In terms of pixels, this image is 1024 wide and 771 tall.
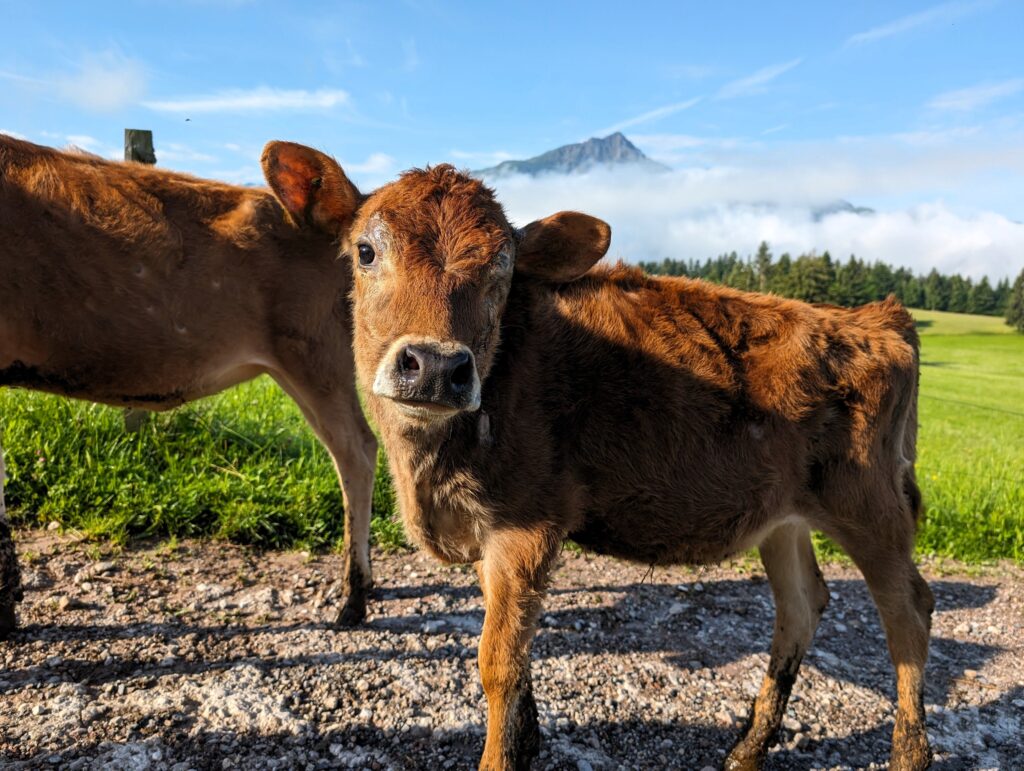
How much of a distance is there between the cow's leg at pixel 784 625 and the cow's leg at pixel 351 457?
256 cm

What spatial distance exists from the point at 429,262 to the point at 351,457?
260cm

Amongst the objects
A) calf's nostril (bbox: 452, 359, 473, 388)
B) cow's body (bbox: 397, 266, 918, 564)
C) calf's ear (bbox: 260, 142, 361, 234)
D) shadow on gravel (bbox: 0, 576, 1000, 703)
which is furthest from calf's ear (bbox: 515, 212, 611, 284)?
shadow on gravel (bbox: 0, 576, 1000, 703)

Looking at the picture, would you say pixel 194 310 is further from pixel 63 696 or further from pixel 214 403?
pixel 214 403

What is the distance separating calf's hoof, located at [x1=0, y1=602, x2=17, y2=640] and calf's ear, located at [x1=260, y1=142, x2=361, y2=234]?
2.95 metres

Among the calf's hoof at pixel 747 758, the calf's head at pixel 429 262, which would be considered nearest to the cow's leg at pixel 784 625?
the calf's hoof at pixel 747 758

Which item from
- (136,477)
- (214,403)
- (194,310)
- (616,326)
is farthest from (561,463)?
(214,403)

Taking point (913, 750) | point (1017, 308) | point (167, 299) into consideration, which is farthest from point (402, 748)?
point (1017, 308)

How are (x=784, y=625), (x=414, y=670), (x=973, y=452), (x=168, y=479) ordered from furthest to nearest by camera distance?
(x=973, y=452) < (x=168, y=479) < (x=414, y=670) < (x=784, y=625)

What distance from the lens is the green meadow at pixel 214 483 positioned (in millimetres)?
5730

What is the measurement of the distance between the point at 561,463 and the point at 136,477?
14.8 feet

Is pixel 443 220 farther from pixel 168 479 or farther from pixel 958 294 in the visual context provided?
pixel 958 294

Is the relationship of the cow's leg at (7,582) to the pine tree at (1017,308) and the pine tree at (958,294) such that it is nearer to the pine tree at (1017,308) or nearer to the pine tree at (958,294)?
the pine tree at (1017,308)

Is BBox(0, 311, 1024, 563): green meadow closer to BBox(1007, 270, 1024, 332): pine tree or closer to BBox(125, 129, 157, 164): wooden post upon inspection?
BBox(125, 129, 157, 164): wooden post

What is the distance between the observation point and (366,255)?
10.2 feet
